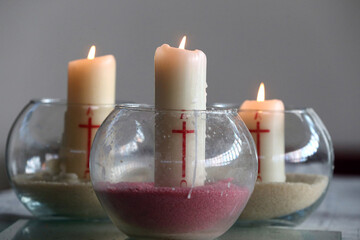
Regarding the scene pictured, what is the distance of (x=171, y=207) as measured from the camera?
0.51 m

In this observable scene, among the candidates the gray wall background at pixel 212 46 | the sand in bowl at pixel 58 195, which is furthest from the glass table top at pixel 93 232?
the gray wall background at pixel 212 46

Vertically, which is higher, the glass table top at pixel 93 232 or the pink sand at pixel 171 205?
the pink sand at pixel 171 205

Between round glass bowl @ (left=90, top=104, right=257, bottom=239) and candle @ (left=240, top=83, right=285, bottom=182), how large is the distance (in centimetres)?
11

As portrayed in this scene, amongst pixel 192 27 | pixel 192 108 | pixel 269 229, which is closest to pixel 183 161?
pixel 192 108

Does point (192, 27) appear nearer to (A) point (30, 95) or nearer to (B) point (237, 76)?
(B) point (237, 76)

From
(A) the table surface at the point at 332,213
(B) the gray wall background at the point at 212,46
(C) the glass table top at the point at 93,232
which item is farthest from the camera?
(B) the gray wall background at the point at 212,46

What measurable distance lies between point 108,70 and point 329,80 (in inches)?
52.1

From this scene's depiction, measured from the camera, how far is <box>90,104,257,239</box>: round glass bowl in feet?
1.68

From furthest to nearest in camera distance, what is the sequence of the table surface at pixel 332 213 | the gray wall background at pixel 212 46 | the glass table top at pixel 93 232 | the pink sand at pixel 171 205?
the gray wall background at pixel 212 46 < the table surface at pixel 332 213 < the glass table top at pixel 93 232 < the pink sand at pixel 171 205

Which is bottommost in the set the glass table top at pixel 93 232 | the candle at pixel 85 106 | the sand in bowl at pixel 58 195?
the glass table top at pixel 93 232

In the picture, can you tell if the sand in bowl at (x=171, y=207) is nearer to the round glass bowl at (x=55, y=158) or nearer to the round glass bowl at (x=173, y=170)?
the round glass bowl at (x=173, y=170)

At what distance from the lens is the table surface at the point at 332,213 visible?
0.74 metres

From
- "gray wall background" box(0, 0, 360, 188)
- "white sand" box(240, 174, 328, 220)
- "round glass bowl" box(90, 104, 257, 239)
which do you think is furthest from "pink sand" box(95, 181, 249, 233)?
"gray wall background" box(0, 0, 360, 188)

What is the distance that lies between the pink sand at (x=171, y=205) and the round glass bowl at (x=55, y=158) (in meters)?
0.15
